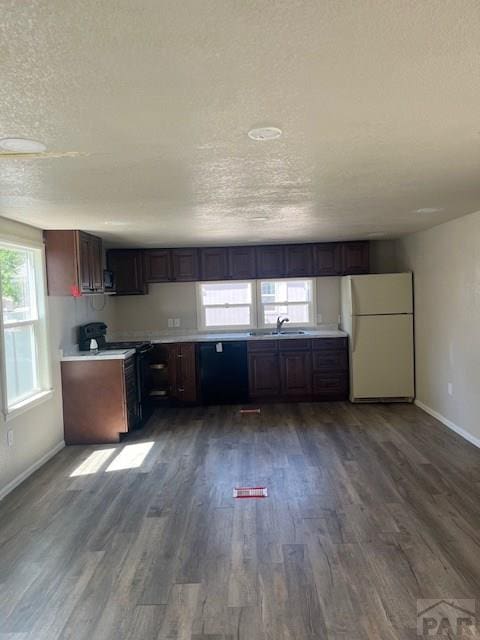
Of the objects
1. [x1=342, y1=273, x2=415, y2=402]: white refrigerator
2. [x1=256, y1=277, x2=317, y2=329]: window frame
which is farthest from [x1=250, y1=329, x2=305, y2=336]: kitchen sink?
[x1=342, y1=273, x2=415, y2=402]: white refrigerator

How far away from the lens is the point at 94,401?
487 centimetres

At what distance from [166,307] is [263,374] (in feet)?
5.80

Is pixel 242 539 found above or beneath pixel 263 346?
beneath

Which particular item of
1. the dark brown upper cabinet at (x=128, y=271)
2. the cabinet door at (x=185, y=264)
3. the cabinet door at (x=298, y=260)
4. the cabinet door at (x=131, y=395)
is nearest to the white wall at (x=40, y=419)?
the cabinet door at (x=131, y=395)

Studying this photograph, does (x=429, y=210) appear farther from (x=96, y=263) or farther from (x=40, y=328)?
(x=40, y=328)

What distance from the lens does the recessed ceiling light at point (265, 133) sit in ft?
6.24

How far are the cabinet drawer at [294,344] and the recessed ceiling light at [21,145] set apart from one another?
4.53m

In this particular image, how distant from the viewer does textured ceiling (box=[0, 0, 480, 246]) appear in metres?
1.16

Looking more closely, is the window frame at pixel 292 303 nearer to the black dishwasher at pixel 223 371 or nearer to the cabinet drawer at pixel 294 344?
the cabinet drawer at pixel 294 344

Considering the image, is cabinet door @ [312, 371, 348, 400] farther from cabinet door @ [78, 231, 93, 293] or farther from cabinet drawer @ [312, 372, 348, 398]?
cabinet door @ [78, 231, 93, 293]

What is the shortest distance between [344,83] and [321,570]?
92.7 inches

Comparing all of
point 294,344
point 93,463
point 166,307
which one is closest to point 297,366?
point 294,344

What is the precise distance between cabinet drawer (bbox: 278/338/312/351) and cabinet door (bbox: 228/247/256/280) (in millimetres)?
1020

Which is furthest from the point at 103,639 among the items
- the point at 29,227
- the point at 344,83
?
the point at 29,227
